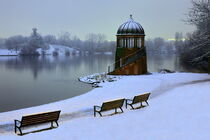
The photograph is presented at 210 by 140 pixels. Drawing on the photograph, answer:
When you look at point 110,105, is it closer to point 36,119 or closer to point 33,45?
point 36,119

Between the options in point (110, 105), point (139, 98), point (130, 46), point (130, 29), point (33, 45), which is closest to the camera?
point (110, 105)

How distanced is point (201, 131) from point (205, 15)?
20.5 m

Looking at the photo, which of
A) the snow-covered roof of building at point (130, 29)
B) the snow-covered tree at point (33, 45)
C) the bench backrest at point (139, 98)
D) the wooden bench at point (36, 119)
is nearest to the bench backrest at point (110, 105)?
the bench backrest at point (139, 98)

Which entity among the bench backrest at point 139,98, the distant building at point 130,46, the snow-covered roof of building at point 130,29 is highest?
the snow-covered roof of building at point 130,29

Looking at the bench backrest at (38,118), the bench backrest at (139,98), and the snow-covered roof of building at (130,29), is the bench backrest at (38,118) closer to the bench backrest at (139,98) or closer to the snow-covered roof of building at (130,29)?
the bench backrest at (139,98)

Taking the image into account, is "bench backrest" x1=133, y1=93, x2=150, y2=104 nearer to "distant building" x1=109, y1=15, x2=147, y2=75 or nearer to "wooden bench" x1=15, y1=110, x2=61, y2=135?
"wooden bench" x1=15, y1=110, x2=61, y2=135

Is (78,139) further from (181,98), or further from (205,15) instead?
(205,15)

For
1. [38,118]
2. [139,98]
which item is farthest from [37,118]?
[139,98]

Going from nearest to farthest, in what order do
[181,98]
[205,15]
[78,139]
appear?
1. [78,139]
2. [181,98]
3. [205,15]

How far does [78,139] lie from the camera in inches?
392

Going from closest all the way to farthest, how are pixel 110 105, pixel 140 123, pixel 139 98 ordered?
pixel 140 123, pixel 110 105, pixel 139 98

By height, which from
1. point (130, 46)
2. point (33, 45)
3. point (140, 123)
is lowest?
point (140, 123)

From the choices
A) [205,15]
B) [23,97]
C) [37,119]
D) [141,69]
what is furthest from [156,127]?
[141,69]

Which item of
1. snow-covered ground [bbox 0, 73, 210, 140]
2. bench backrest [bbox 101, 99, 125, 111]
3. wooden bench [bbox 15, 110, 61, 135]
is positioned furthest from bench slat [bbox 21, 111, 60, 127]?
bench backrest [bbox 101, 99, 125, 111]
